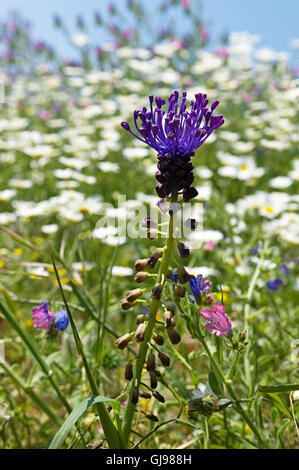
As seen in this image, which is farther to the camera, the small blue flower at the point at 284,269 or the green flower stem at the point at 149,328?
the small blue flower at the point at 284,269

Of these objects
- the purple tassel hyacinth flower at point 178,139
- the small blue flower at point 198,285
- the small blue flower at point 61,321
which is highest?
the purple tassel hyacinth flower at point 178,139

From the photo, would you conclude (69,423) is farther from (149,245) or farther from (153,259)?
(149,245)

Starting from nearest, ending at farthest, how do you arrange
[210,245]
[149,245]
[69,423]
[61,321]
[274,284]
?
[69,423]
[61,321]
[274,284]
[210,245]
[149,245]

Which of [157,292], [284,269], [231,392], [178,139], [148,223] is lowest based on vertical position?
[231,392]

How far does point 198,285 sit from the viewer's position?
0.98m

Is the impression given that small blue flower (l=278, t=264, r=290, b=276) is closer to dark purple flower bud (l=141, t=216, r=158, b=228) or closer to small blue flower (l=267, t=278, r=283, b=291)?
small blue flower (l=267, t=278, r=283, b=291)

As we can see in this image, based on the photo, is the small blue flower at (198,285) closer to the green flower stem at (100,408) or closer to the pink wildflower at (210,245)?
the green flower stem at (100,408)

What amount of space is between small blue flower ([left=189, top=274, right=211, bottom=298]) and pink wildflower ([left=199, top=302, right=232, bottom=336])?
5cm

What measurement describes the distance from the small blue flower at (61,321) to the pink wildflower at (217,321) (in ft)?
1.25

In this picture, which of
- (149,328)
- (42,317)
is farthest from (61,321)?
(149,328)

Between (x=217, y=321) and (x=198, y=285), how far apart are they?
0.29ft

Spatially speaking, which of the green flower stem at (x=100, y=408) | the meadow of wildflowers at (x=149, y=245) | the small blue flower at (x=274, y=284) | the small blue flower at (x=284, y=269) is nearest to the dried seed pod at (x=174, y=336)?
the meadow of wildflowers at (x=149, y=245)

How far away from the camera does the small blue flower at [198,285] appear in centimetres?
96
